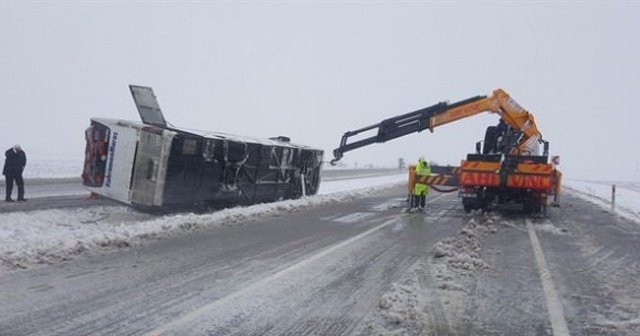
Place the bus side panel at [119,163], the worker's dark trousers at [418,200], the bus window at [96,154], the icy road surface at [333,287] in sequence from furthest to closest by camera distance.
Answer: the worker's dark trousers at [418,200], the bus window at [96,154], the bus side panel at [119,163], the icy road surface at [333,287]

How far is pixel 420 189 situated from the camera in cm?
1888

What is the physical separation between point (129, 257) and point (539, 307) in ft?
18.1

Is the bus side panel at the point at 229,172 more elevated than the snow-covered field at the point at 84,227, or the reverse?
the bus side panel at the point at 229,172

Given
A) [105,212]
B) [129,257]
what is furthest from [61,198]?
[129,257]

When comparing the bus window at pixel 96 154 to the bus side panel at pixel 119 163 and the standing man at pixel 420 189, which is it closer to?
the bus side panel at pixel 119 163

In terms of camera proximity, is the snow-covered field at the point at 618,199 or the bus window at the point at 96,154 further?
the snow-covered field at the point at 618,199

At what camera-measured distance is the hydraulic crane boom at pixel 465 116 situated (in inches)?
733

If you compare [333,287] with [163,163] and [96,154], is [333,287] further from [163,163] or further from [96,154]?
[96,154]

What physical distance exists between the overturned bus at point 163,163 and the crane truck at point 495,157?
5.02 meters

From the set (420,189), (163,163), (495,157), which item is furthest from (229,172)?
(495,157)

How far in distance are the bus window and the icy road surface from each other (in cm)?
399

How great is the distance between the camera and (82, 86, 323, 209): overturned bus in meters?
14.1

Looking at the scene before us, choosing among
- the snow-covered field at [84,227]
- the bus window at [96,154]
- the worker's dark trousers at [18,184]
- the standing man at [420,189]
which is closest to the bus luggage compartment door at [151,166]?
the snow-covered field at [84,227]

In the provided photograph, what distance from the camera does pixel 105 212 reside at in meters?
15.3
